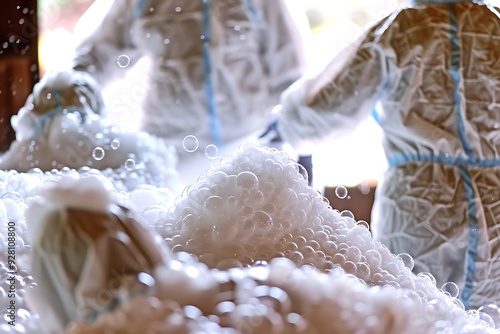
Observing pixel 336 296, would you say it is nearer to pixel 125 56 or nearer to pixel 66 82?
pixel 66 82

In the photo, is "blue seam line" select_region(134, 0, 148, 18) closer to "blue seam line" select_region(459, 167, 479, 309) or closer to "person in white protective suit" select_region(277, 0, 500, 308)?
"person in white protective suit" select_region(277, 0, 500, 308)

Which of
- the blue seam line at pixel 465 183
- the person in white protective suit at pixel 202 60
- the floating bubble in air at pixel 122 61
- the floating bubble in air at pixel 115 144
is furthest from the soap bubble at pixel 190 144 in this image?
the blue seam line at pixel 465 183

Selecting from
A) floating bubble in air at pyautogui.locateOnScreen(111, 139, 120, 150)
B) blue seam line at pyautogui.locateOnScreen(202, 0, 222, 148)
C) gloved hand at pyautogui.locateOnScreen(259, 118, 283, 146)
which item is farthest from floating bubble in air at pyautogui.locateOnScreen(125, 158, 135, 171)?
blue seam line at pyautogui.locateOnScreen(202, 0, 222, 148)

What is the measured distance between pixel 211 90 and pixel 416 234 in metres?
0.33

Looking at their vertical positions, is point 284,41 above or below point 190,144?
above

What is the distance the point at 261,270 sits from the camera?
217 mm

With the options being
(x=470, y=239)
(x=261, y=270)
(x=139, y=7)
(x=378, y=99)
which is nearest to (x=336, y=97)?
(x=378, y=99)

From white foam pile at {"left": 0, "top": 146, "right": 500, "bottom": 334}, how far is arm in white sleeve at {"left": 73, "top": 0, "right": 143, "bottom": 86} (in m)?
0.37

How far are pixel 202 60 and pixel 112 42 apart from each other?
4.0 inches

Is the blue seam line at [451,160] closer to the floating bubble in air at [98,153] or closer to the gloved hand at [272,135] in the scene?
the gloved hand at [272,135]

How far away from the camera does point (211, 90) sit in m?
0.82

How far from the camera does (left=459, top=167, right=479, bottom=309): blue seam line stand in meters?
0.57

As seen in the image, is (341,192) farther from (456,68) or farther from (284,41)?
(284,41)

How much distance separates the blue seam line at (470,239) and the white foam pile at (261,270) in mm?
199
